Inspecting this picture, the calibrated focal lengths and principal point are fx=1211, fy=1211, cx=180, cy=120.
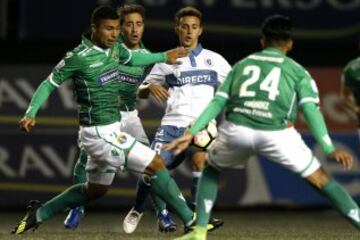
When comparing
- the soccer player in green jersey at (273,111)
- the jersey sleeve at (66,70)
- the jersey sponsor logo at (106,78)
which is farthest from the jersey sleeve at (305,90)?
the jersey sleeve at (66,70)

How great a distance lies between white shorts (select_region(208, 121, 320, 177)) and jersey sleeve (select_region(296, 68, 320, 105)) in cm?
24

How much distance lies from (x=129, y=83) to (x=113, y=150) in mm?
1599

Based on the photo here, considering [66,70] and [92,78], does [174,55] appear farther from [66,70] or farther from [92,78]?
[66,70]

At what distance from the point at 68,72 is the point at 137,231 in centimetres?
194

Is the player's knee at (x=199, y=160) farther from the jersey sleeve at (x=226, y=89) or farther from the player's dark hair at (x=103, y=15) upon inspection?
the jersey sleeve at (x=226, y=89)

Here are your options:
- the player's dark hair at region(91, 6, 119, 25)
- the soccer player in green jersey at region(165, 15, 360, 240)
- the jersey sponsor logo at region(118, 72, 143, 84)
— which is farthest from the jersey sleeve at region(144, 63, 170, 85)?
the soccer player in green jersey at region(165, 15, 360, 240)

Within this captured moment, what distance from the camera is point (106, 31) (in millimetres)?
8406

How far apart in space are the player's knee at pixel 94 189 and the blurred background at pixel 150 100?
3634 mm

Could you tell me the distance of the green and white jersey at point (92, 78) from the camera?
8.45 meters

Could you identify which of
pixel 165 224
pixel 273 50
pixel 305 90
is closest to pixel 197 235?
pixel 305 90

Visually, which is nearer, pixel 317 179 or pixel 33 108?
pixel 317 179

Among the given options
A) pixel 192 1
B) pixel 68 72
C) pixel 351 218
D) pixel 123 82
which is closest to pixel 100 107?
pixel 68 72

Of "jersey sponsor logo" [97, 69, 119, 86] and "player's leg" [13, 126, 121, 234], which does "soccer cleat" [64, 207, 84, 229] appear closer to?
"player's leg" [13, 126, 121, 234]

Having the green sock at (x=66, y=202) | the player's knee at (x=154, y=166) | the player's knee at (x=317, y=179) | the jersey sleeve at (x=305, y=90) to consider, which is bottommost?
the green sock at (x=66, y=202)
